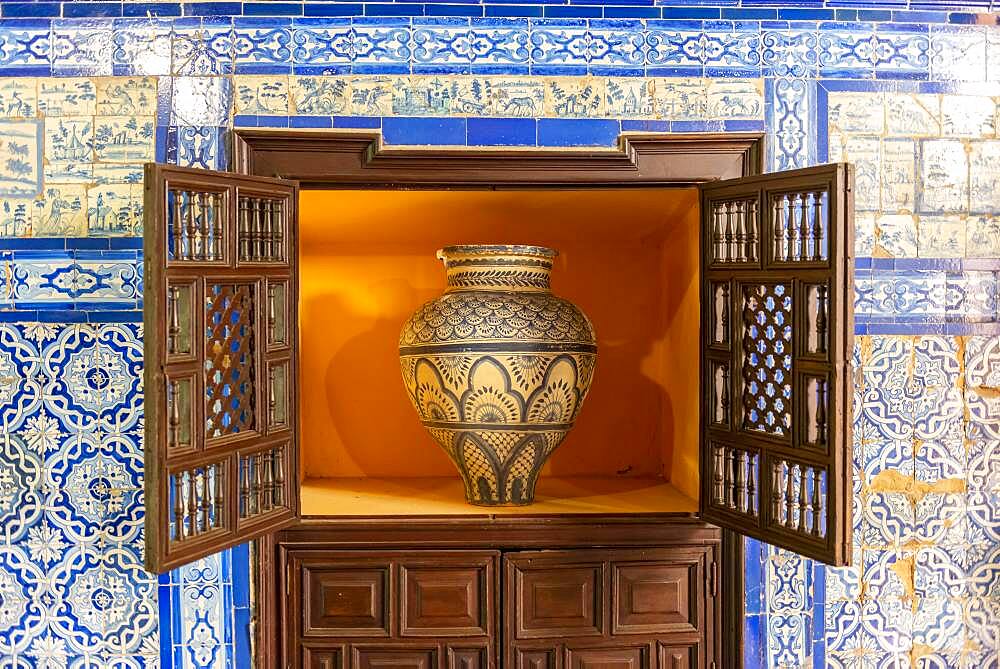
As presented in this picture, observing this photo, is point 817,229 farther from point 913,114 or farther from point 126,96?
point 126,96

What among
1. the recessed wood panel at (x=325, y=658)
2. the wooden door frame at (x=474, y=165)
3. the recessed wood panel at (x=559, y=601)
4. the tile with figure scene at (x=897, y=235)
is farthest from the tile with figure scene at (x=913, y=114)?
the recessed wood panel at (x=325, y=658)

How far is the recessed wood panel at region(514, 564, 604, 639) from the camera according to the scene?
2.24 meters

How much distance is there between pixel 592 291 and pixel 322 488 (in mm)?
1155

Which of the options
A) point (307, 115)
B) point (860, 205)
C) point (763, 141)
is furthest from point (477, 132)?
point (860, 205)

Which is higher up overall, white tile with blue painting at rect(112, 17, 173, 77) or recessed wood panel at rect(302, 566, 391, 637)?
white tile with blue painting at rect(112, 17, 173, 77)

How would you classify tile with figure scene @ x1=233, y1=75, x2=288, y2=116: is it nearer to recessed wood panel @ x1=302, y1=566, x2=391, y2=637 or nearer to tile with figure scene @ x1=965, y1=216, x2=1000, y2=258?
recessed wood panel @ x1=302, y1=566, x2=391, y2=637

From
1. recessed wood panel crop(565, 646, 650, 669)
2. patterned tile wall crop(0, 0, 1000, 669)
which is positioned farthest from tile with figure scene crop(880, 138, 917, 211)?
recessed wood panel crop(565, 646, 650, 669)

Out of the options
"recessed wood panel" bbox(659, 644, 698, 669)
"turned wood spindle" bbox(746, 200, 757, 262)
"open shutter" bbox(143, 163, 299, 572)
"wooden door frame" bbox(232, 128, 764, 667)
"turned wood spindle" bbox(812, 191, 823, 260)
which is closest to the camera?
"open shutter" bbox(143, 163, 299, 572)

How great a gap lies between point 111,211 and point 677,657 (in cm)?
187

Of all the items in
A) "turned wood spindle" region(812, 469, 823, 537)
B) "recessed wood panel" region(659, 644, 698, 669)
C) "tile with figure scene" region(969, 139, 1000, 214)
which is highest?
"tile with figure scene" region(969, 139, 1000, 214)

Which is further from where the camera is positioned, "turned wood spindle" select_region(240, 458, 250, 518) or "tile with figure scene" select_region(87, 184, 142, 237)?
"tile with figure scene" select_region(87, 184, 142, 237)

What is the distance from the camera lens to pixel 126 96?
2170 millimetres

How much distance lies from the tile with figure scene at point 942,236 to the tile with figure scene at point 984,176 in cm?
7

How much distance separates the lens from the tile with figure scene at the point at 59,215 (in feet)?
7.07
